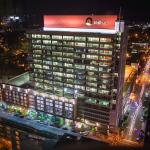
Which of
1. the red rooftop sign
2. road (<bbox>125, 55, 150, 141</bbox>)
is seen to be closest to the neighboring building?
the red rooftop sign

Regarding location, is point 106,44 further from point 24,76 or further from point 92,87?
point 24,76

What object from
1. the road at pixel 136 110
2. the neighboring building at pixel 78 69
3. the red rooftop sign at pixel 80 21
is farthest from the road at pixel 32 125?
the red rooftop sign at pixel 80 21

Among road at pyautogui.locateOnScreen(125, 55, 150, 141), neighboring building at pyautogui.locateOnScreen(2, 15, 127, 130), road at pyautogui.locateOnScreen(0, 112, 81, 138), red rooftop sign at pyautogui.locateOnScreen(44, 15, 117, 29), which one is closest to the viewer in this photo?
road at pyautogui.locateOnScreen(0, 112, 81, 138)

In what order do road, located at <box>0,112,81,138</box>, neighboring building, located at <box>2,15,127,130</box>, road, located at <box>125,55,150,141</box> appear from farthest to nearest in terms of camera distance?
road, located at <box>125,55,150,141</box>
neighboring building, located at <box>2,15,127,130</box>
road, located at <box>0,112,81,138</box>

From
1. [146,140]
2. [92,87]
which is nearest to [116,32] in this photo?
[92,87]

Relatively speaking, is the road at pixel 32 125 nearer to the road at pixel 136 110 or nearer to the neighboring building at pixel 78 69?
the neighboring building at pixel 78 69

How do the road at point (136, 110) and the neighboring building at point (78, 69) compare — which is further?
the road at point (136, 110)

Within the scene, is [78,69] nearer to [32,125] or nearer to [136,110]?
[32,125]

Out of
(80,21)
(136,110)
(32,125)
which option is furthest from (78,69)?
(136,110)

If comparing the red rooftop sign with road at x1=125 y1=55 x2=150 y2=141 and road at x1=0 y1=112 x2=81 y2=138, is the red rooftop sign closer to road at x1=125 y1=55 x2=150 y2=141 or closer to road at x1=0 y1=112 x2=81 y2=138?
road at x1=125 y1=55 x2=150 y2=141
